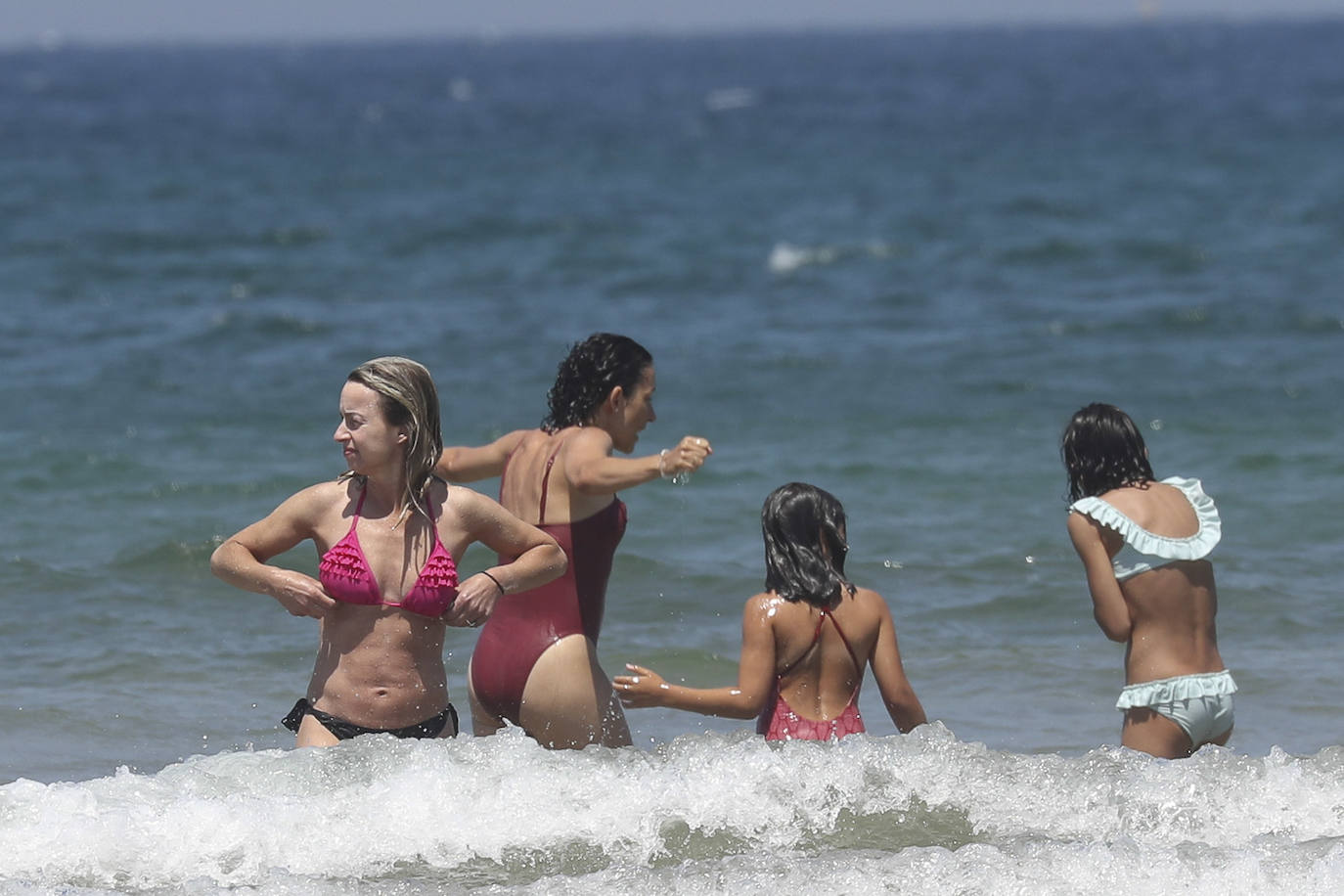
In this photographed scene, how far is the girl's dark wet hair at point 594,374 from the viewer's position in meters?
5.27

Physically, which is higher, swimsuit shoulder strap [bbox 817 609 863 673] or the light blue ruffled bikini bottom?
swimsuit shoulder strap [bbox 817 609 863 673]

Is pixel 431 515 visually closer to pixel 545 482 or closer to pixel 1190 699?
pixel 545 482

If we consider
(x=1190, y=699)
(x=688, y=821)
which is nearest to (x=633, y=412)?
(x=688, y=821)

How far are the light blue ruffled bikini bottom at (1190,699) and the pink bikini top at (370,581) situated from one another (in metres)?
2.16

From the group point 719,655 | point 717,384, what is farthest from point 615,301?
point 719,655

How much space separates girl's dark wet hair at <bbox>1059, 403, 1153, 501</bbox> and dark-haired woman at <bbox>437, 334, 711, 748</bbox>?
1.38m

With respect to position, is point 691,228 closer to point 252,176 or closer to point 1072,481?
point 252,176

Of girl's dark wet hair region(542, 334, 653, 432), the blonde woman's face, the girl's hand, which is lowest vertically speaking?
the girl's hand

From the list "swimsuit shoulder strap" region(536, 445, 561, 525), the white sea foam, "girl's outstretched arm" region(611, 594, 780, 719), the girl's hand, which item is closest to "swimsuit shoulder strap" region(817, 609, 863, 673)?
"girl's outstretched arm" region(611, 594, 780, 719)

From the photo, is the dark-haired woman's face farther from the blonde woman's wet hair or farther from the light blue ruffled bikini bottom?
the light blue ruffled bikini bottom

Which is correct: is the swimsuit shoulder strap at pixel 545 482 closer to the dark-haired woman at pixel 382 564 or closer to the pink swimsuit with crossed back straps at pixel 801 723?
the dark-haired woman at pixel 382 564

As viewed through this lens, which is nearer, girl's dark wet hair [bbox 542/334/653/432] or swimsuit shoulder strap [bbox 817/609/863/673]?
swimsuit shoulder strap [bbox 817/609/863/673]

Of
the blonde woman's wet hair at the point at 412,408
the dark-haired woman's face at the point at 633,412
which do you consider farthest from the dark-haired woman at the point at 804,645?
the blonde woman's wet hair at the point at 412,408

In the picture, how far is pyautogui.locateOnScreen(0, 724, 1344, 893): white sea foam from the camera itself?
4488mm
